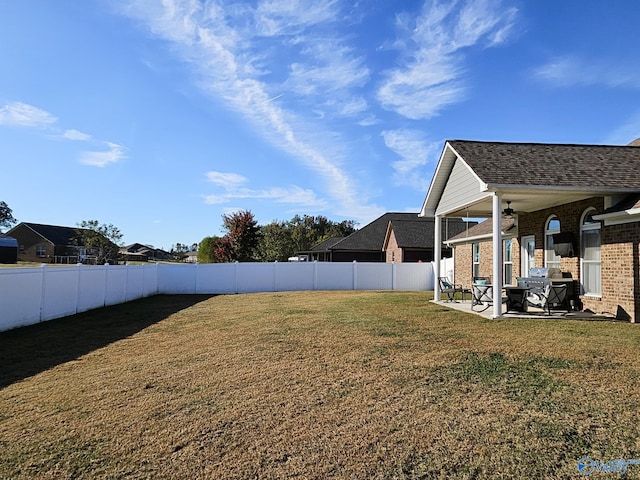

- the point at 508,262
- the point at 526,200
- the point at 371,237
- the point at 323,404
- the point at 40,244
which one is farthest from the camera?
the point at 40,244

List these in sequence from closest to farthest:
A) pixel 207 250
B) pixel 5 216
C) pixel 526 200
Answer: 1. pixel 526 200
2. pixel 207 250
3. pixel 5 216

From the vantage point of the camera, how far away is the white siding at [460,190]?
10.8m

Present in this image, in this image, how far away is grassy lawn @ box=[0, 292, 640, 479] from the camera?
127 inches

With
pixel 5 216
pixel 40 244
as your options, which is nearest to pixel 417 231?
pixel 40 244

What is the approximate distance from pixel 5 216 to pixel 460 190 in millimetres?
87832

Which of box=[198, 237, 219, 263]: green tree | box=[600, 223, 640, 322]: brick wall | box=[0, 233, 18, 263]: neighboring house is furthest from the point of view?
box=[0, 233, 18, 263]: neighboring house

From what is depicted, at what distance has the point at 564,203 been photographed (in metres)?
11.5

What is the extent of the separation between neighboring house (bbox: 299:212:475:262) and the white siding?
15220 millimetres

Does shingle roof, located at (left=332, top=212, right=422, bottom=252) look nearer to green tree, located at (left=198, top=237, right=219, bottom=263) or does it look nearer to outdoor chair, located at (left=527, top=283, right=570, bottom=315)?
green tree, located at (left=198, top=237, right=219, bottom=263)

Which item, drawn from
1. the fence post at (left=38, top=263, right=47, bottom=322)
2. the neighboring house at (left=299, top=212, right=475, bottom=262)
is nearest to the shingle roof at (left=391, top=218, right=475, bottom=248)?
the neighboring house at (left=299, top=212, right=475, bottom=262)

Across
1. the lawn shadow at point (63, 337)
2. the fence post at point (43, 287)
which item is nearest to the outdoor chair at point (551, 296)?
the lawn shadow at point (63, 337)

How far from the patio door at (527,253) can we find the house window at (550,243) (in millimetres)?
720

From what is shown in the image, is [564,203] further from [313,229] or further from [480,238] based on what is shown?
[313,229]

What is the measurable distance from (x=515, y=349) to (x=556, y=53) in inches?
399
